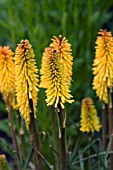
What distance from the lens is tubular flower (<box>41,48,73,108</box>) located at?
2332 mm

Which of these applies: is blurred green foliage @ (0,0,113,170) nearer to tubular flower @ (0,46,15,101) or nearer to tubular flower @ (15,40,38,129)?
tubular flower @ (0,46,15,101)

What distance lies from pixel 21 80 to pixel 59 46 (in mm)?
291

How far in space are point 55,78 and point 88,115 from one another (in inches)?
32.0

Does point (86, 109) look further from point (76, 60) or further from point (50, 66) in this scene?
point (76, 60)

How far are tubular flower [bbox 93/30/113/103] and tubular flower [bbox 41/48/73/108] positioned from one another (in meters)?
0.51

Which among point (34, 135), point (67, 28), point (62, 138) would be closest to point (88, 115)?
point (34, 135)

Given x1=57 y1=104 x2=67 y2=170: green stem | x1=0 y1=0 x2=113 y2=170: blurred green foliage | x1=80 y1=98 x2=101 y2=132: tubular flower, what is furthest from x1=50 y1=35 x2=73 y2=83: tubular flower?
x1=0 y1=0 x2=113 y2=170: blurred green foliage

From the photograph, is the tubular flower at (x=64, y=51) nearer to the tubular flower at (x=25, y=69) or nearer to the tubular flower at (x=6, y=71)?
the tubular flower at (x=25, y=69)

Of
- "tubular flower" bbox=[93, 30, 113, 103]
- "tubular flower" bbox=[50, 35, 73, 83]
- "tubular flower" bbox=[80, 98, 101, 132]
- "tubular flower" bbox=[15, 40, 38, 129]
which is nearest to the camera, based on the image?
"tubular flower" bbox=[15, 40, 38, 129]

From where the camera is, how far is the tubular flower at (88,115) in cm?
308

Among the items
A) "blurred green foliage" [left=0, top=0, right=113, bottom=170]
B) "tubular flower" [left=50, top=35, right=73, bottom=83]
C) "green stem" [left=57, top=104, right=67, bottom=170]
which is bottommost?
"green stem" [left=57, top=104, right=67, bottom=170]

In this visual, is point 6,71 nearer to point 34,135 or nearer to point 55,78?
point 34,135

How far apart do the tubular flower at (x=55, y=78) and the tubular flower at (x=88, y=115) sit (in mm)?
650

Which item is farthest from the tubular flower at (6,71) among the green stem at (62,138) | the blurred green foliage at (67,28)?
the blurred green foliage at (67,28)
